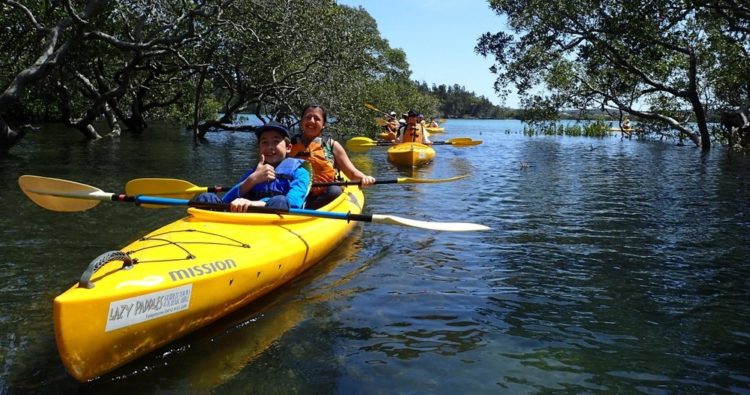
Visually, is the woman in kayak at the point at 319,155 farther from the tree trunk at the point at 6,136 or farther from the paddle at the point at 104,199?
the tree trunk at the point at 6,136

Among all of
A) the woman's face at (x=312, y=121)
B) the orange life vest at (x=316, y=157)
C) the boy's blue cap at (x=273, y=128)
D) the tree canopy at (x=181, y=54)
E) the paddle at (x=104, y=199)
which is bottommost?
the paddle at (x=104, y=199)

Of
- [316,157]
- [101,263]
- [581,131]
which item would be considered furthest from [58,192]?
[581,131]

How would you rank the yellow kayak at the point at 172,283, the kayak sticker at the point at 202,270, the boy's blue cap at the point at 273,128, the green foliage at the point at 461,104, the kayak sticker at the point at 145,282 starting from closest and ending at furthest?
the yellow kayak at the point at 172,283 → the kayak sticker at the point at 145,282 → the kayak sticker at the point at 202,270 → the boy's blue cap at the point at 273,128 → the green foliage at the point at 461,104

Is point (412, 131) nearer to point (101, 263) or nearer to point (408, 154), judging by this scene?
point (408, 154)

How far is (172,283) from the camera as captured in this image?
3291mm

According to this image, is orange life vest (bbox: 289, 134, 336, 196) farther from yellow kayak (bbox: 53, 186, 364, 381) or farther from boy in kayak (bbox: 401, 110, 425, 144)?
boy in kayak (bbox: 401, 110, 425, 144)

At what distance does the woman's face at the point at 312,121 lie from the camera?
6.34m

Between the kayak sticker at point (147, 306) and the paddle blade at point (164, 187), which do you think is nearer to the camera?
the kayak sticker at point (147, 306)

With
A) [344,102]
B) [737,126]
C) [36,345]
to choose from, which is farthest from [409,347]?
[737,126]

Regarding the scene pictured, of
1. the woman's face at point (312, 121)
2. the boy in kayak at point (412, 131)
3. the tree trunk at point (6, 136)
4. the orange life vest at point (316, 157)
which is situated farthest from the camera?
the boy in kayak at point (412, 131)

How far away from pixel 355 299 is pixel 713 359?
253cm

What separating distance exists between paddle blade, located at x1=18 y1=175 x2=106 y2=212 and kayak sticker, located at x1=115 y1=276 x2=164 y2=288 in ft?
6.01

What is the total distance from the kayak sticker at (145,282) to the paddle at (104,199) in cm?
142

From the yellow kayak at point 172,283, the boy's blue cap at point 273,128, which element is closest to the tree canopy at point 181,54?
the boy's blue cap at point 273,128
